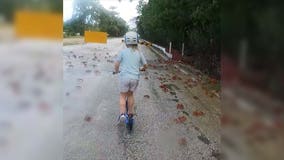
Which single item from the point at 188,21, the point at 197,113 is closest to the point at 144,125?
the point at 197,113

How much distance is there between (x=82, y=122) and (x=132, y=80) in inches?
31.0

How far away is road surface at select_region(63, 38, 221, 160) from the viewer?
12.3ft

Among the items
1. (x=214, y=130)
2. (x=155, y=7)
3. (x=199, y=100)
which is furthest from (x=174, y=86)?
(x=155, y=7)

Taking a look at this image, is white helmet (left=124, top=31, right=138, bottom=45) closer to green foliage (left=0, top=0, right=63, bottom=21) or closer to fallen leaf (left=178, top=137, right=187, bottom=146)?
fallen leaf (left=178, top=137, right=187, bottom=146)

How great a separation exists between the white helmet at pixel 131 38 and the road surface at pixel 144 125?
1.65ft

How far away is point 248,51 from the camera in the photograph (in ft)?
2.93

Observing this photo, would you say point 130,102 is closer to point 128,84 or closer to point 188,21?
point 128,84

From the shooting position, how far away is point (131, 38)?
4.24 meters

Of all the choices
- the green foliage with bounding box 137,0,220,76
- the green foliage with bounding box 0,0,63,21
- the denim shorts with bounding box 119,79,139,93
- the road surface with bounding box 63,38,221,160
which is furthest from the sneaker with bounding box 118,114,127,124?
the green foliage with bounding box 0,0,63,21

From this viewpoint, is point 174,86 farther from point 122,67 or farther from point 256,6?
point 256,6

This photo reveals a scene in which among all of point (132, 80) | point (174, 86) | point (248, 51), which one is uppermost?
point (248, 51)

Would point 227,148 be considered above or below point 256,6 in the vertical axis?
below

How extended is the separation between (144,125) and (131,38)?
119cm

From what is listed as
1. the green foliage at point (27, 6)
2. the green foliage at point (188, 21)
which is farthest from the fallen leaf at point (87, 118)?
the green foliage at point (27, 6)
